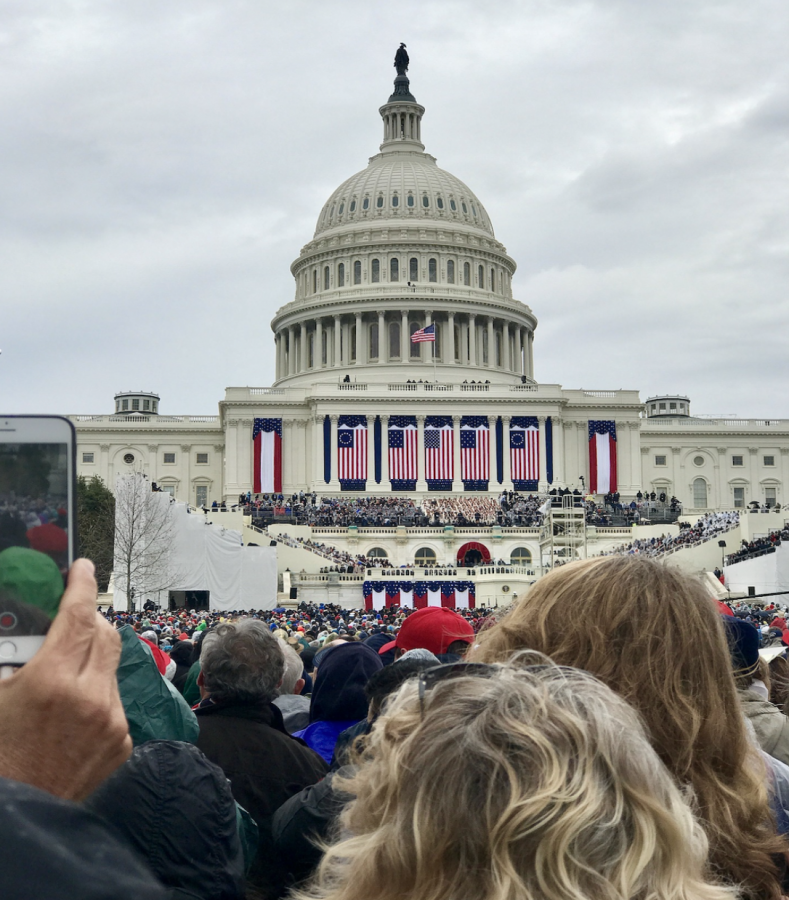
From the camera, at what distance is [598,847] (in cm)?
282

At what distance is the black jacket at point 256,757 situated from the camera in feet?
21.4

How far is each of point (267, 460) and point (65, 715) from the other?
9162 cm

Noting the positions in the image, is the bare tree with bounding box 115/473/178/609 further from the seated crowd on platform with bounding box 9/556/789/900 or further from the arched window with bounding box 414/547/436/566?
the seated crowd on platform with bounding box 9/556/789/900

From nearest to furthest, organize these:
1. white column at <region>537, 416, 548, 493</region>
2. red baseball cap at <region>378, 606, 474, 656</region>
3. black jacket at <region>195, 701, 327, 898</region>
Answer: black jacket at <region>195, 701, 327, 898</region>, red baseball cap at <region>378, 606, 474, 656</region>, white column at <region>537, 416, 548, 493</region>

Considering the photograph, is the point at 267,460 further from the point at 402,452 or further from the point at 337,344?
the point at 337,344

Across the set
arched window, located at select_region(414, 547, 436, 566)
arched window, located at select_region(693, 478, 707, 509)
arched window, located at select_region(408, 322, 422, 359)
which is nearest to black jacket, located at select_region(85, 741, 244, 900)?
arched window, located at select_region(414, 547, 436, 566)

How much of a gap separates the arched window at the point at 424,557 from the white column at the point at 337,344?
3842 cm

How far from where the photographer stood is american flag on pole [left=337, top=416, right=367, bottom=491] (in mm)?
91438

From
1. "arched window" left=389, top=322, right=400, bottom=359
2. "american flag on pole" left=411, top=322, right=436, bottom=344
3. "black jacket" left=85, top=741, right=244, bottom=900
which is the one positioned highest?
"arched window" left=389, top=322, right=400, bottom=359

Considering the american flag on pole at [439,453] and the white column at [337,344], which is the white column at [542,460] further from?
the white column at [337,344]

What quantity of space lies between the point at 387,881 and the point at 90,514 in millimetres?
81105

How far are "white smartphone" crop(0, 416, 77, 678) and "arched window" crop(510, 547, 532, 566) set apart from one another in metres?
71.5

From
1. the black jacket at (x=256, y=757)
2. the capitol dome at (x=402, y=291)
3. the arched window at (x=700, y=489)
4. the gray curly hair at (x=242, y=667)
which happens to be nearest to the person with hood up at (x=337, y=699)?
the gray curly hair at (x=242, y=667)

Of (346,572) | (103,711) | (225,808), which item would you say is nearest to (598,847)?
(103,711)
